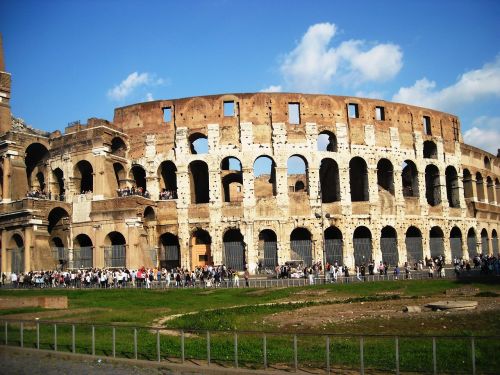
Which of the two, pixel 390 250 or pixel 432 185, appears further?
pixel 432 185

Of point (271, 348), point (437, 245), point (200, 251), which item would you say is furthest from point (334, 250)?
point (271, 348)

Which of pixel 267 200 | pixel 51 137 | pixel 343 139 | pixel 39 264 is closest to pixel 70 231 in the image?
pixel 39 264

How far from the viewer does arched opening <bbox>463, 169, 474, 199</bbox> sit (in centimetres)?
4212

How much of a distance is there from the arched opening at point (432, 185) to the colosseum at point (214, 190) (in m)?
0.50

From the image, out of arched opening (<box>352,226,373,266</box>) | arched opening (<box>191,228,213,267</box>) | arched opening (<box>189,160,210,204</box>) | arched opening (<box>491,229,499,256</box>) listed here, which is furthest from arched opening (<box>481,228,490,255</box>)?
arched opening (<box>191,228,213,267</box>)

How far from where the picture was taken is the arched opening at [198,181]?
35706 mm

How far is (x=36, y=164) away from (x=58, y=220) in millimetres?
6540

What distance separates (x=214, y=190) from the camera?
34281mm

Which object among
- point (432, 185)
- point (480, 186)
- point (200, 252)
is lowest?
point (200, 252)

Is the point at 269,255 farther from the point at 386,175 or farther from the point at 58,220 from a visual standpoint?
the point at 58,220

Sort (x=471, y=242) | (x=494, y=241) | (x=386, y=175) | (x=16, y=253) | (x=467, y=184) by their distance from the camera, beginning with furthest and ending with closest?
1. (x=494, y=241)
2. (x=467, y=184)
3. (x=471, y=242)
4. (x=386, y=175)
5. (x=16, y=253)

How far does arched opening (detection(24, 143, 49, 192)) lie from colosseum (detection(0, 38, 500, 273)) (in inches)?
6.0

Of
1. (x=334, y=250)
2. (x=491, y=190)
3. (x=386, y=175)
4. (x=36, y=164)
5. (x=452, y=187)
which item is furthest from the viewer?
(x=491, y=190)

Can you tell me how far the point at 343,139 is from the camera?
3578 centimetres
